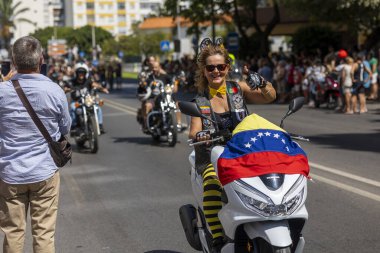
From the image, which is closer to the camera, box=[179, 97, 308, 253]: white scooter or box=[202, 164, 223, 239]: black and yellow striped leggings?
box=[179, 97, 308, 253]: white scooter

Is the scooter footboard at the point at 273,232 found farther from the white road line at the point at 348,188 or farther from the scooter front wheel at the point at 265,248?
the white road line at the point at 348,188

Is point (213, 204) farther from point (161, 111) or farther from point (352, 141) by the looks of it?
point (161, 111)

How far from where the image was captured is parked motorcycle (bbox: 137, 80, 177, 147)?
49.3ft

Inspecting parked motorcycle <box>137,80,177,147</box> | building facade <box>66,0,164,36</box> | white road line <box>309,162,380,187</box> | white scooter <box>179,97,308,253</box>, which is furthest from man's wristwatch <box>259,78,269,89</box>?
building facade <box>66,0,164,36</box>

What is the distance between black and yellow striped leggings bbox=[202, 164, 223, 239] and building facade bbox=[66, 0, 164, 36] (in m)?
139

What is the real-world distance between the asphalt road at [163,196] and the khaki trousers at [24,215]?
1.60 metres

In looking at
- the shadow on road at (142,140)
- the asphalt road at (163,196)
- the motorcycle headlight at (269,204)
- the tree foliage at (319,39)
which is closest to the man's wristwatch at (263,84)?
the motorcycle headlight at (269,204)

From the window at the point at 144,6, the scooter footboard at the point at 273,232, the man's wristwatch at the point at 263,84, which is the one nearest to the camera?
the scooter footboard at the point at 273,232

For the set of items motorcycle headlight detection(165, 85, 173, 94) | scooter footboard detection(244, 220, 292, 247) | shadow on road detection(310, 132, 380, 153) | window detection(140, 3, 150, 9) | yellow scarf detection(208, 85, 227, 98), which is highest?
window detection(140, 3, 150, 9)

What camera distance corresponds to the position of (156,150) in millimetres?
14367

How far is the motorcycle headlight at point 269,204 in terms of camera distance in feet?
14.6

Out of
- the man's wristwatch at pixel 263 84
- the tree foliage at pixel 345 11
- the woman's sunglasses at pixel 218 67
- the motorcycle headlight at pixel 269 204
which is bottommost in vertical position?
the motorcycle headlight at pixel 269 204

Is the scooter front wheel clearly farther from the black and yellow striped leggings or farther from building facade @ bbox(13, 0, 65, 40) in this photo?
building facade @ bbox(13, 0, 65, 40)

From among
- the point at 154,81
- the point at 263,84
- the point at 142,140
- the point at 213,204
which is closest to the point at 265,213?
the point at 213,204
